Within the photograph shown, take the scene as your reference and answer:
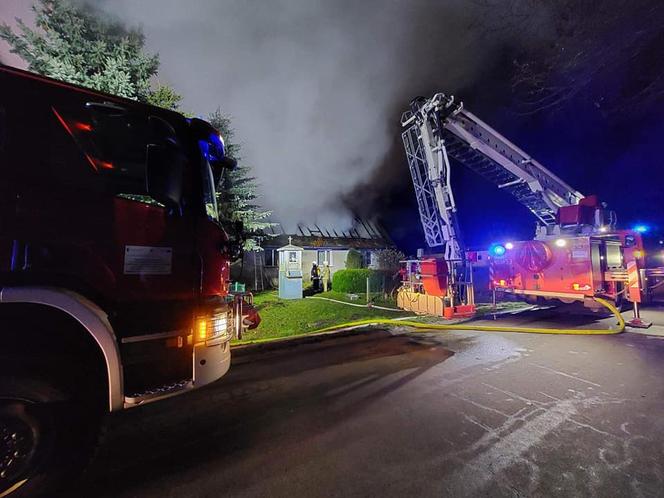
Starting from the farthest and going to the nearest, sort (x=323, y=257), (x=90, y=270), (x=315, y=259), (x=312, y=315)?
1. (x=323, y=257)
2. (x=315, y=259)
3. (x=312, y=315)
4. (x=90, y=270)

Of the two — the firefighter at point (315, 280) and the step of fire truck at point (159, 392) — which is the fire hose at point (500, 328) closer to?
the step of fire truck at point (159, 392)

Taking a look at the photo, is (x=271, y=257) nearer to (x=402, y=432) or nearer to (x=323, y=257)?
(x=323, y=257)

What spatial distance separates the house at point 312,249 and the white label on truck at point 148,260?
13.4 metres

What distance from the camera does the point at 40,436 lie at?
1.88 m

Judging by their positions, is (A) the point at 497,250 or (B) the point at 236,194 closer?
(A) the point at 497,250

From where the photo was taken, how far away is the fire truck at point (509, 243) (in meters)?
7.82

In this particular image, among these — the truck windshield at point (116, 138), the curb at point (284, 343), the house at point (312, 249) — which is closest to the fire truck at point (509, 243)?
the curb at point (284, 343)

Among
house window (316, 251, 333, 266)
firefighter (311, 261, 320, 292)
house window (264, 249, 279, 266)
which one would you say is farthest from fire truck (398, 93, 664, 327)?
house window (264, 249, 279, 266)

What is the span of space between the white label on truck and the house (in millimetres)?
13433

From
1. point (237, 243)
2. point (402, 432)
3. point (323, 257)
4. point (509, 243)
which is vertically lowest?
point (402, 432)

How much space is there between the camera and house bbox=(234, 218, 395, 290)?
57.5 feet

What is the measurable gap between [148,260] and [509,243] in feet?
33.1

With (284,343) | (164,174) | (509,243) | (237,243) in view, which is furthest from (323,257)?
(164,174)

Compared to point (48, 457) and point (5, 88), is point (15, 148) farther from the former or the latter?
point (48, 457)
